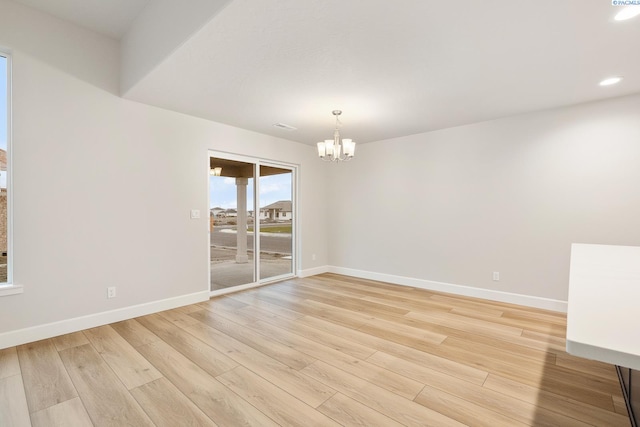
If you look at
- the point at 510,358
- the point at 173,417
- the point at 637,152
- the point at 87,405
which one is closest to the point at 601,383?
the point at 510,358

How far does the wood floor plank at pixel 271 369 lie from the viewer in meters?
1.93

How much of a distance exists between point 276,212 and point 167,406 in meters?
3.61

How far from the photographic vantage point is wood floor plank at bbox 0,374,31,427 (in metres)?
1.68

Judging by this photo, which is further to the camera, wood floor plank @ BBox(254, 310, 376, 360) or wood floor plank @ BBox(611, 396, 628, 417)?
wood floor plank @ BBox(254, 310, 376, 360)

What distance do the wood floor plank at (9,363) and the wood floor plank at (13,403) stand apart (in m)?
0.07

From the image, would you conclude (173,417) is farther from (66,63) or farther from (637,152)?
(637,152)

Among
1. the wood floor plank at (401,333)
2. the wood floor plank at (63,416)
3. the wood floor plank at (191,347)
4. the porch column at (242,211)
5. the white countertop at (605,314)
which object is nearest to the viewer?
the white countertop at (605,314)

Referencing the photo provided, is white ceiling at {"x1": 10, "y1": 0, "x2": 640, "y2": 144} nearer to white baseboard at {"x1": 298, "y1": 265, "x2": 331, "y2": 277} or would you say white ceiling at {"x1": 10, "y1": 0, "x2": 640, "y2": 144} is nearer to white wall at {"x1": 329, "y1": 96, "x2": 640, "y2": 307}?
white wall at {"x1": 329, "y1": 96, "x2": 640, "y2": 307}

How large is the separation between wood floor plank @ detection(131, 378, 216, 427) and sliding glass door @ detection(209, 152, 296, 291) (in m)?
2.38

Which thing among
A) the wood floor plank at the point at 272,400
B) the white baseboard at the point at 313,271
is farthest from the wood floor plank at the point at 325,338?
the white baseboard at the point at 313,271

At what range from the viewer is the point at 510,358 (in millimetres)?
2410

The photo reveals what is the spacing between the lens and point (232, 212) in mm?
4738

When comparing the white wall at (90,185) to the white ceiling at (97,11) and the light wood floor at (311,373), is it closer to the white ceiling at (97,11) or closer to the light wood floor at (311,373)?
the white ceiling at (97,11)

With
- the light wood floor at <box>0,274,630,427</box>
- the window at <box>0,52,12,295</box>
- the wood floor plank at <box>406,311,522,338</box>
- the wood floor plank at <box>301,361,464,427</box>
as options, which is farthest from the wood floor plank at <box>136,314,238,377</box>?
the wood floor plank at <box>406,311,522,338</box>
